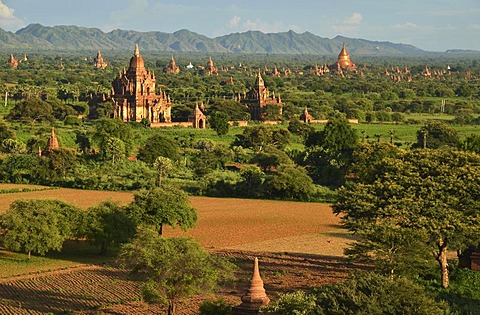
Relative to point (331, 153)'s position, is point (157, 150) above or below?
above

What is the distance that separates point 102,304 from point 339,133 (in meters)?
45.8

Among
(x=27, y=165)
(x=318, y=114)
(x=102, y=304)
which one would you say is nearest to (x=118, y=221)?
(x=102, y=304)

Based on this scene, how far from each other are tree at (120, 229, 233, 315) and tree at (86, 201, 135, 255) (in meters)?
9.70

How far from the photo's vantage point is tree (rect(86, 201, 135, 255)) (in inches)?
1526

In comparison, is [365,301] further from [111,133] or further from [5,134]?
[5,134]

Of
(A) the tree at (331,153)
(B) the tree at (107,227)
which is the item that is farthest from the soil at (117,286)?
(A) the tree at (331,153)

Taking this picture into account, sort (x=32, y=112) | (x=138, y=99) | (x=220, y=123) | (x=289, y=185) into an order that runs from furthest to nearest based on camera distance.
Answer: (x=138, y=99), (x=32, y=112), (x=220, y=123), (x=289, y=185)

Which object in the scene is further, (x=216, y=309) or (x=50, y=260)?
(x=50, y=260)

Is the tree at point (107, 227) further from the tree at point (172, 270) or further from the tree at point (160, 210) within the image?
the tree at point (172, 270)

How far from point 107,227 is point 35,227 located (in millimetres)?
3147

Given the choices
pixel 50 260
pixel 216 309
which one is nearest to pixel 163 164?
pixel 50 260

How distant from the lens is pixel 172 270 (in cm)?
2812

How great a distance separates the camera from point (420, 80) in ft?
653

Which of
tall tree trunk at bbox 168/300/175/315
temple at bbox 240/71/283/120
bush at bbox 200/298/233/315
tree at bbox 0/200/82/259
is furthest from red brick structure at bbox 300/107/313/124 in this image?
bush at bbox 200/298/233/315
